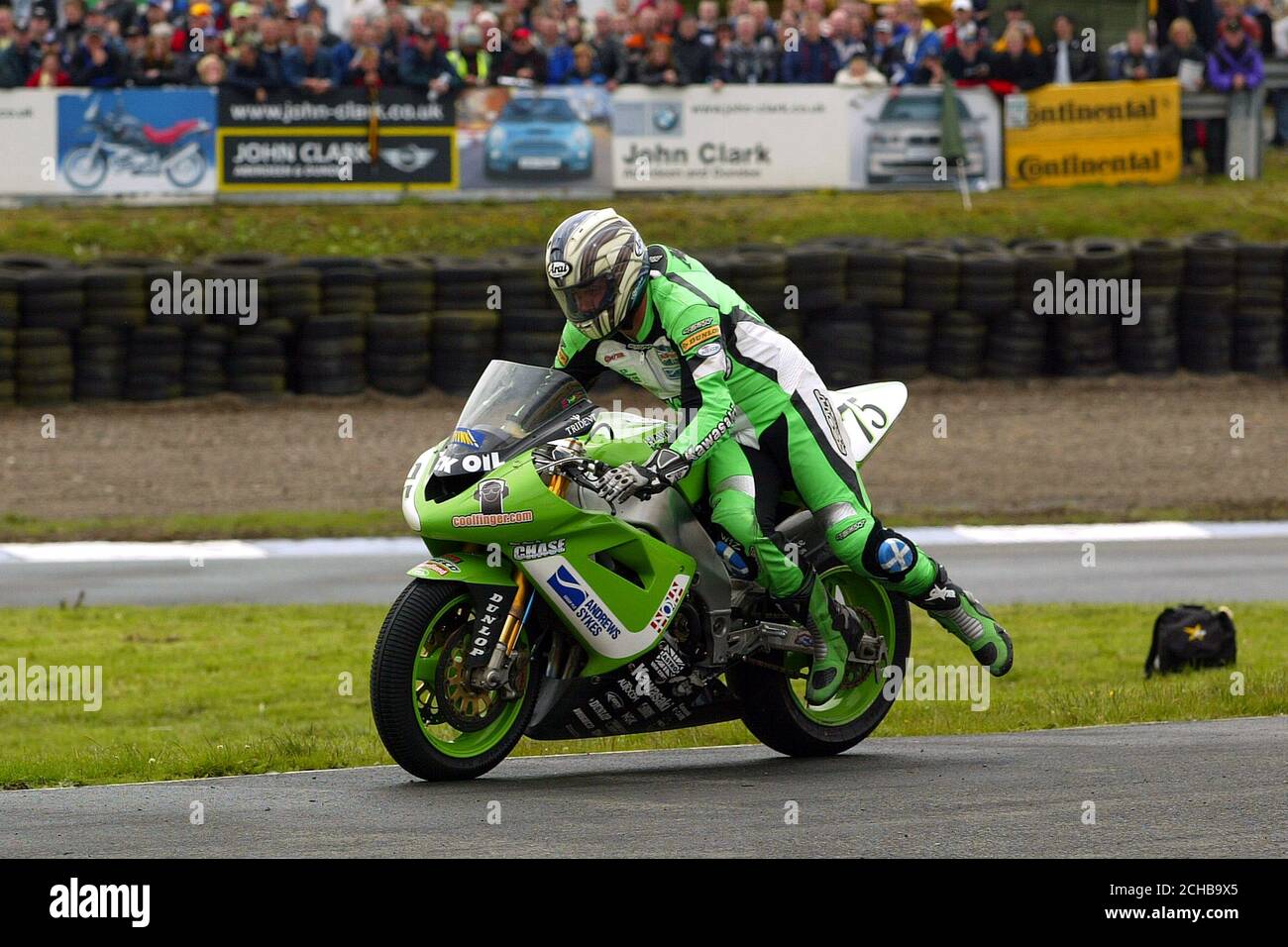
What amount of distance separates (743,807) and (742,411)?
5.27ft

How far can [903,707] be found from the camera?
9047 millimetres

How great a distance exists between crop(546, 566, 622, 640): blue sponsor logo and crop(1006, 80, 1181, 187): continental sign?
15644 millimetres

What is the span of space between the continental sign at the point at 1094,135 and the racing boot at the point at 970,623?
48.1 feet

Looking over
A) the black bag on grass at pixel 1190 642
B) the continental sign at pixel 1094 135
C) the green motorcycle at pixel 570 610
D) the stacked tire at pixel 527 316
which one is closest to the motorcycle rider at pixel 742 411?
the green motorcycle at pixel 570 610

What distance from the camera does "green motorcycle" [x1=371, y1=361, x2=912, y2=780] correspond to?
21.2ft

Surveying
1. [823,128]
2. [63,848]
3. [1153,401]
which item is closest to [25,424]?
[823,128]

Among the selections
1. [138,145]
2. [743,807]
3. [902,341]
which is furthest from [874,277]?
[743,807]

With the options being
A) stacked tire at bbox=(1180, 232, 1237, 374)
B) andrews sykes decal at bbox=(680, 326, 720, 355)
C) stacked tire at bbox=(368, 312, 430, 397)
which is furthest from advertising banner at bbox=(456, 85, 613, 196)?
andrews sykes decal at bbox=(680, 326, 720, 355)

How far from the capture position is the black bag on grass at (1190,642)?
32.2 feet

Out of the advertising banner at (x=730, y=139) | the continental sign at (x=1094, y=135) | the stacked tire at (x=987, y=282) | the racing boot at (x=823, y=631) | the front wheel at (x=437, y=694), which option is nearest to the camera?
the front wheel at (x=437, y=694)

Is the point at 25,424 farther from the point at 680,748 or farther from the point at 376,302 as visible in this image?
the point at 680,748

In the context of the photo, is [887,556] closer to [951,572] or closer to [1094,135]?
[951,572]

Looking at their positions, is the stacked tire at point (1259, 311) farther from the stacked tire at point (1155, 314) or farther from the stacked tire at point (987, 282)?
the stacked tire at point (987, 282)

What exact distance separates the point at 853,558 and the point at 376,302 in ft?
38.2
